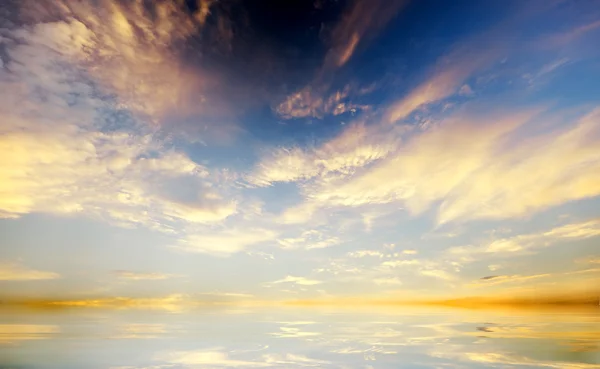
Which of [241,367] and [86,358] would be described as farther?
[86,358]

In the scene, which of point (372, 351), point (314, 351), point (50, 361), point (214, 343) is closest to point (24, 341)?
point (50, 361)

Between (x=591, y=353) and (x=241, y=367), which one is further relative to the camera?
(x=591, y=353)

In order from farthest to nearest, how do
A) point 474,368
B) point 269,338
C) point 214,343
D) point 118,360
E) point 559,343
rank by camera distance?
point 269,338 < point 214,343 < point 559,343 < point 118,360 < point 474,368

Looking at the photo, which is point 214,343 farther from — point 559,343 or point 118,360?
point 559,343

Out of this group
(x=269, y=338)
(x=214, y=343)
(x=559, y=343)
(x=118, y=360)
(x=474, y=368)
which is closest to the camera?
(x=474, y=368)

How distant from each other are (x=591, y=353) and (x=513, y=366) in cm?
586

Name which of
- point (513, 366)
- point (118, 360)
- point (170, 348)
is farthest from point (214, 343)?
point (513, 366)

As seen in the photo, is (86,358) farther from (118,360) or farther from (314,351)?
(314,351)

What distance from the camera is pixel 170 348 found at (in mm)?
21859

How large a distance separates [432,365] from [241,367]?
9264 mm

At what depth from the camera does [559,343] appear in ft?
74.3

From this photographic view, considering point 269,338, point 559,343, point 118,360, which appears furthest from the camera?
point 269,338

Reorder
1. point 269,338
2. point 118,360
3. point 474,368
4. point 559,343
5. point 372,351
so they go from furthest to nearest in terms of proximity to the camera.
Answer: point 269,338
point 559,343
point 372,351
point 118,360
point 474,368

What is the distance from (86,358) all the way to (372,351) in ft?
51.2
